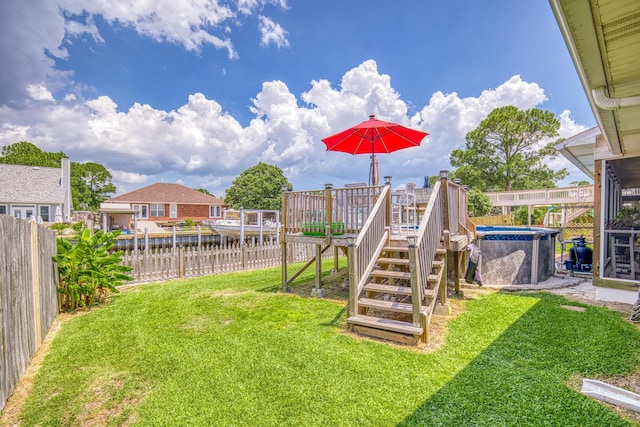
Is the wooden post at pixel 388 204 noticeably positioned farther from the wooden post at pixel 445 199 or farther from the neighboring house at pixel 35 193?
the neighboring house at pixel 35 193

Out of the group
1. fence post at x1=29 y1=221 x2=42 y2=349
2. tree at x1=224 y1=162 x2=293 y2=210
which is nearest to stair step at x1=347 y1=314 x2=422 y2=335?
fence post at x1=29 y1=221 x2=42 y2=349

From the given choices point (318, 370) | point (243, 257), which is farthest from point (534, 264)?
point (243, 257)

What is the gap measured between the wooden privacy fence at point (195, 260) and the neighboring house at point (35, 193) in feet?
53.4

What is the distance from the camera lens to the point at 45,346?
158 inches

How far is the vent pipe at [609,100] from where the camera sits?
276 cm

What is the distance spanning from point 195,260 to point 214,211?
28.5 metres

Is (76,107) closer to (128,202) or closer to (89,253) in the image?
(128,202)

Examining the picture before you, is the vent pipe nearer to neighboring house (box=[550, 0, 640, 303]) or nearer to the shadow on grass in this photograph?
neighboring house (box=[550, 0, 640, 303])

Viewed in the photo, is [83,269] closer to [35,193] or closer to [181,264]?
[181,264]

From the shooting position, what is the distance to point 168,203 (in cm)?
3241

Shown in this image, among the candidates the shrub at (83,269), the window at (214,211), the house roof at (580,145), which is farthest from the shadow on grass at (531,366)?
the window at (214,211)

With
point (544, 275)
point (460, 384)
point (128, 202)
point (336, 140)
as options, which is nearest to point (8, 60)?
point (336, 140)

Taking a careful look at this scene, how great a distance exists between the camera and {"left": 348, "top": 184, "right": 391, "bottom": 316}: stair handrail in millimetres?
4242

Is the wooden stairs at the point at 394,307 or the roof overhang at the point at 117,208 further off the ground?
the roof overhang at the point at 117,208
